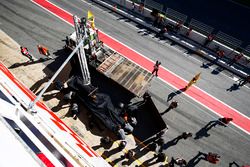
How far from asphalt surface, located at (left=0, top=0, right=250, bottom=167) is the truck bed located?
2556 mm

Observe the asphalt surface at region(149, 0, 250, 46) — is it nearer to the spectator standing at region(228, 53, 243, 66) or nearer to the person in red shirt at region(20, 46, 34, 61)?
the spectator standing at region(228, 53, 243, 66)

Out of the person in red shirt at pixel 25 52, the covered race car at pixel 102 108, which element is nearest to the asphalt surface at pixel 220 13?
the covered race car at pixel 102 108

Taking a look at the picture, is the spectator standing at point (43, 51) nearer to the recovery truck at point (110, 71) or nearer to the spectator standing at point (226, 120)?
the recovery truck at point (110, 71)

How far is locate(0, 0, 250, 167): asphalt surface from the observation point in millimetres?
19688

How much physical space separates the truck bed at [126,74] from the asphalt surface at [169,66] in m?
2.56

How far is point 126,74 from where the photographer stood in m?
22.0

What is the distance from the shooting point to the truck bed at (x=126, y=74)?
68.6 feet

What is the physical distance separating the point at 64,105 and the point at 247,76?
24.7 metres

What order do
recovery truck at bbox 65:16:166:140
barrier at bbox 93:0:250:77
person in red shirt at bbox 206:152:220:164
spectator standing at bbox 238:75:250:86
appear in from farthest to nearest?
1. barrier at bbox 93:0:250:77
2. spectator standing at bbox 238:75:250:86
3. recovery truck at bbox 65:16:166:140
4. person in red shirt at bbox 206:152:220:164

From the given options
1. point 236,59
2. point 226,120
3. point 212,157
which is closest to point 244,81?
point 236,59

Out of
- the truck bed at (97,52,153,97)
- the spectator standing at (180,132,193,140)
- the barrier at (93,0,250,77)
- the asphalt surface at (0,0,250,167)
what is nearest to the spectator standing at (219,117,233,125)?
the asphalt surface at (0,0,250,167)

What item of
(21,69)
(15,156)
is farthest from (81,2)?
(15,156)

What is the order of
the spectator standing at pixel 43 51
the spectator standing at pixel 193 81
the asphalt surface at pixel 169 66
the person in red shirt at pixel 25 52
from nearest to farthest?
1. the asphalt surface at pixel 169 66
2. the spectator standing at pixel 193 81
3. the spectator standing at pixel 43 51
4. the person in red shirt at pixel 25 52

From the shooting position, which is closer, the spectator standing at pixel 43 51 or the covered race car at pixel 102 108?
the covered race car at pixel 102 108
